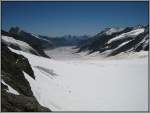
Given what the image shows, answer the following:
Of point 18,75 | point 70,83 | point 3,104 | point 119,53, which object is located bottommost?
point 119,53

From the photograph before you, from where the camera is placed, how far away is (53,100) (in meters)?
21.3

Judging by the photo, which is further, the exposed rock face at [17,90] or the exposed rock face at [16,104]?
the exposed rock face at [17,90]

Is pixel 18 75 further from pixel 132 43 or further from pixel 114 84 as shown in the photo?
pixel 132 43

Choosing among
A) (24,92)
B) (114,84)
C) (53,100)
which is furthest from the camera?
(114,84)

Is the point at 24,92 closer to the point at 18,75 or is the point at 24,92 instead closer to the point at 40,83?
the point at 18,75

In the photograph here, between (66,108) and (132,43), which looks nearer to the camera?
(66,108)

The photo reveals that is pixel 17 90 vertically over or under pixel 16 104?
under

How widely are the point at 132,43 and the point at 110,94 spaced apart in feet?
516

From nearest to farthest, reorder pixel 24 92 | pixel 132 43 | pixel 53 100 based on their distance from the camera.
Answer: pixel 24 92, pixel 53 100, pixel 132 43

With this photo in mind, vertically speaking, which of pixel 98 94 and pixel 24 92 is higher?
pixel 24 92

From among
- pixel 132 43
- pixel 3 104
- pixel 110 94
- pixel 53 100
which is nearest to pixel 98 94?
pixel 110 94

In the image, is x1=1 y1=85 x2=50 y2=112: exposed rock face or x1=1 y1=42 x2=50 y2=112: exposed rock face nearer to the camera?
x1=1 y1=85 x2=50 y2=112: exposed rock face

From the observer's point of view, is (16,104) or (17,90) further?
(17,90)

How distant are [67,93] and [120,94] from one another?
4.24m
